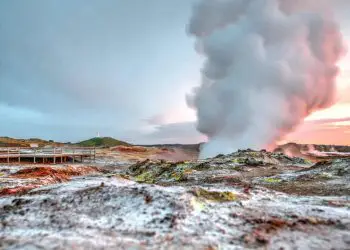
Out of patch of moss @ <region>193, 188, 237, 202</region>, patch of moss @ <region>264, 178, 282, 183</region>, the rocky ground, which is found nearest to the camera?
the rocky ground

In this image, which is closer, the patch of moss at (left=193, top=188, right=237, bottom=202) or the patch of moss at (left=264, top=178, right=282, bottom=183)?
the patch of moss at (left=193, top=188, right=237, bottom=202)

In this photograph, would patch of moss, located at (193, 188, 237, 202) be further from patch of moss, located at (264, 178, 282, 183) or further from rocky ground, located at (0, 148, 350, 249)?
patch of moss, located at (264, 178, 282, 183)

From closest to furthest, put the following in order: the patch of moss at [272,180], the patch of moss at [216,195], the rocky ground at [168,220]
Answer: the rocky ground at [168,220] < the patch of moss at [216,195] < the patch of moss at [272,180]

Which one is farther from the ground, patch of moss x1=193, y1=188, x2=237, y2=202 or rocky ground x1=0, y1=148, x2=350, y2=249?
patch of moss x1=193, y1=188, x2=237, y2=202

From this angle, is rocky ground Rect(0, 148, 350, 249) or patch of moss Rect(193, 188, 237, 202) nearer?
rocky ground Rect(0, 148, 350, 249)

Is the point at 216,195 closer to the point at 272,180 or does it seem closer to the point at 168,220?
the point at 168,220

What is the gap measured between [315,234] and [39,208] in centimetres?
853

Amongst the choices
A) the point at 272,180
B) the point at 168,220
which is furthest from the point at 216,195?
the point at 272,180

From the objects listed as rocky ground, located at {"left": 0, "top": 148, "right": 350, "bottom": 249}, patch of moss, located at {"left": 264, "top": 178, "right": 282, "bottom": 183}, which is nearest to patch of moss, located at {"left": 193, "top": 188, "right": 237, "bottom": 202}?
rocky ground, located at {"left": 0, "top": 148, "right": 350, "bottom": 249}

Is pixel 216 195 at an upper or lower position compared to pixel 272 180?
upper

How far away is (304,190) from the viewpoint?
17.0m

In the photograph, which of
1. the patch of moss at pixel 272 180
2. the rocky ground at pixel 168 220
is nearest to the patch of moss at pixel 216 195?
the rocky ground at pixel 168 220

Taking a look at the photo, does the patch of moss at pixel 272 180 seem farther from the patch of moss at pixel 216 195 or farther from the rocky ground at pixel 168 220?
the patch of moss at pixel 216 195

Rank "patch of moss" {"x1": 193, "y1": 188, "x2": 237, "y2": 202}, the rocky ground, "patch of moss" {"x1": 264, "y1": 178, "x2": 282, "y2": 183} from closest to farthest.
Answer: the rocky ground
"patch of moss" {"x1": 193, "y1": 188, "x2": 237, "y2": 202}
"patch of moss" {"x1": 264, "y1": 178, "x2": 282, "y2": 183}
